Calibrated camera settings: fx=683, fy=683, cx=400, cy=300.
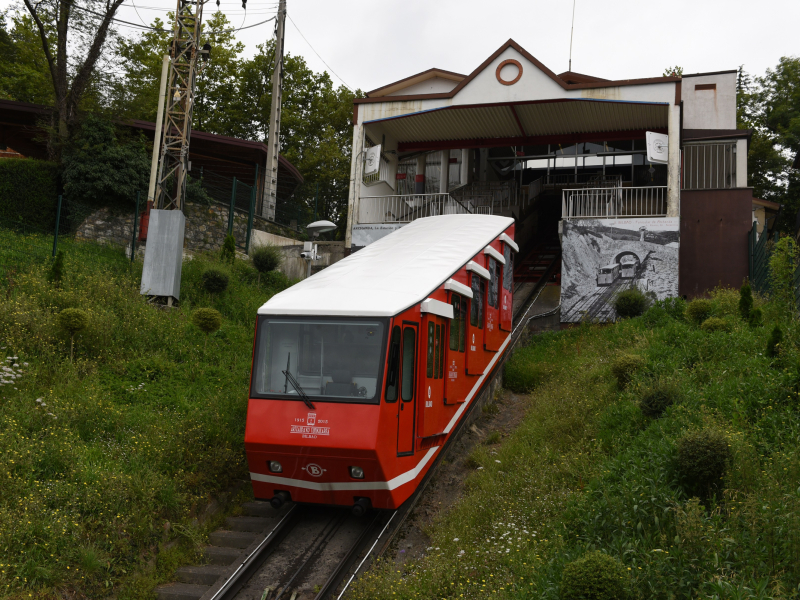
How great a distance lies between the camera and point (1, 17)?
87.4 ft

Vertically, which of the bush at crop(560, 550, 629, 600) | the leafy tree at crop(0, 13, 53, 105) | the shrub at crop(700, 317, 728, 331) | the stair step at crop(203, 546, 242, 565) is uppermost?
the leafy tree at crop(0, 13, 53, 105)

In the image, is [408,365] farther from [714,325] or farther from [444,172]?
[444,172]

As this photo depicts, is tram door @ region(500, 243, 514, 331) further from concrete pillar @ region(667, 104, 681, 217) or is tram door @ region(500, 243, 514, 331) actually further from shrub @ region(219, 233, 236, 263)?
shrub @ region(219, 233, 236, 263)

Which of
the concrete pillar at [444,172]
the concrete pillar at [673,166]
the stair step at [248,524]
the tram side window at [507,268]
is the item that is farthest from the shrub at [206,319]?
the concrete pillar at [444,172]

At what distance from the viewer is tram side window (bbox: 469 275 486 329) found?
39.2 ft

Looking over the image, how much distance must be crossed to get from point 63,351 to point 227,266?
6106 mm

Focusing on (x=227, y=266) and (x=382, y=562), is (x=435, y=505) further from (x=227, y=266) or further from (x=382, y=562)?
(x=227, y=266)

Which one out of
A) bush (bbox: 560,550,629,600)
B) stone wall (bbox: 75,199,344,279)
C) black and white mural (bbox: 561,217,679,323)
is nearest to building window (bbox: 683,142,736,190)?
black and white mural (bbox: 561,217,679,323)

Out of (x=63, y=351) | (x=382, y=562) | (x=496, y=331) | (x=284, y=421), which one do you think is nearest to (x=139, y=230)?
(x=63, y=351)

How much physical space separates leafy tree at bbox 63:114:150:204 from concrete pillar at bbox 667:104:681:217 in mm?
14707

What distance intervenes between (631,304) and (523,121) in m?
7.78

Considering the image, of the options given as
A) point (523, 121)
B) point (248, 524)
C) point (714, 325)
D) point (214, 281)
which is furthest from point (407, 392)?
point (523, 121)

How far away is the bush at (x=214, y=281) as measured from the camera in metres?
15.8

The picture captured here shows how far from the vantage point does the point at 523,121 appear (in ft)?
71.9
